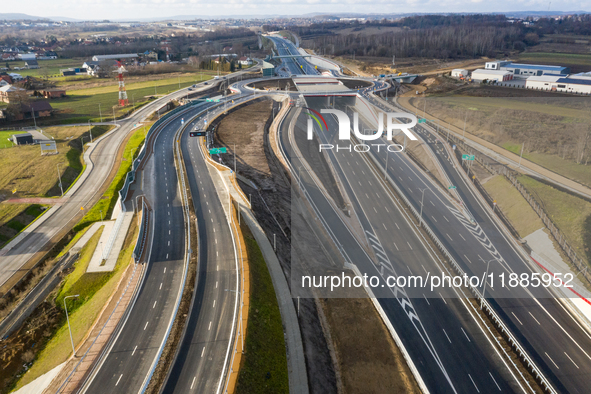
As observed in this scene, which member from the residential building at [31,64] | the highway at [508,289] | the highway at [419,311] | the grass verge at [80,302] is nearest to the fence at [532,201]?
the highway at [508,289]

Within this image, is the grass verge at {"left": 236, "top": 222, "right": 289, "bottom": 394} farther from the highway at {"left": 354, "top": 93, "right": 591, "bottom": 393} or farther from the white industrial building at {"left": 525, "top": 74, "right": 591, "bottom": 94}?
the white industrial building at {"left": 525, "top": 74, "right": 591, "bottom": 94}

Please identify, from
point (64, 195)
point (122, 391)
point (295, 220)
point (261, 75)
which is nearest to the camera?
point (122, 391)

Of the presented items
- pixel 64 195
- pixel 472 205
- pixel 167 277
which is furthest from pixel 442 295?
pixel 64 195

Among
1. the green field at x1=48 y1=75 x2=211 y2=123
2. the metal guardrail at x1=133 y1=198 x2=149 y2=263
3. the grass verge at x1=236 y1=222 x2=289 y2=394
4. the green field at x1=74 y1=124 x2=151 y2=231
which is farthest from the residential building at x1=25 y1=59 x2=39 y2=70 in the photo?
the grass verge at x1=236 y1=222 x2=289 y2=394

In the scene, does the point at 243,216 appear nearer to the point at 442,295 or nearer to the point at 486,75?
the point at 442,295

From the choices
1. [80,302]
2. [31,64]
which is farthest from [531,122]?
[31,64]

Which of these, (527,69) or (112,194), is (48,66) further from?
(527,69)
